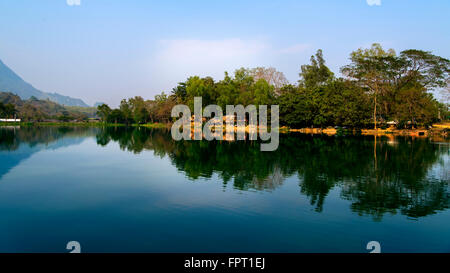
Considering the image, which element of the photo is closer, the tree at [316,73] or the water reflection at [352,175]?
the water reflection at [352,175]

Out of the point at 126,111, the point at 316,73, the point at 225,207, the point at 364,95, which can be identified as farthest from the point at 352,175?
the point at 126,111

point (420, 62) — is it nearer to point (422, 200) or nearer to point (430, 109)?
point (430, 109)

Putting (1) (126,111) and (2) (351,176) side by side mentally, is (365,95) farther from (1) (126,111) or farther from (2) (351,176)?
(1) (126,111)

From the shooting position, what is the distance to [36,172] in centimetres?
1280

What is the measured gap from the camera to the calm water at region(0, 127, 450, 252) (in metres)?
5.82

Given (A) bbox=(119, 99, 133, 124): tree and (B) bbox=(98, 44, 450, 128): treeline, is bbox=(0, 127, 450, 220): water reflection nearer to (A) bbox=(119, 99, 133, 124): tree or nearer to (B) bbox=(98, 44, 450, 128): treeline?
(B) bbox=(98, 44, 450, 128): treeline

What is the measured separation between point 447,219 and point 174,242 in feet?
21.1

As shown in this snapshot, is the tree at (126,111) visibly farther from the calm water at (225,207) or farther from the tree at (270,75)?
the calm water at (225,207)

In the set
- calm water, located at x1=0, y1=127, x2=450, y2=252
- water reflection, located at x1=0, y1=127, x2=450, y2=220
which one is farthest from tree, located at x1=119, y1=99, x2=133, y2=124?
calm water, located at x1=0, y1=127, x2=450, y2=252

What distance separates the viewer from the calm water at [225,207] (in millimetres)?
5816

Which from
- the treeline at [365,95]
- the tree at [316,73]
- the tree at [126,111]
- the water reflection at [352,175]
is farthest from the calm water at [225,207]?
the tree at [126,111]

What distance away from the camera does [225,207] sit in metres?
8.02

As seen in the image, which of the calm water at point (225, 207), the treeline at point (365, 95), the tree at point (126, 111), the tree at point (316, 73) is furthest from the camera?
the tree at point (126, 111)

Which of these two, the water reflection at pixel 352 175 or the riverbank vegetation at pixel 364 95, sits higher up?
the riverbank vegetation at pixel 364 95
